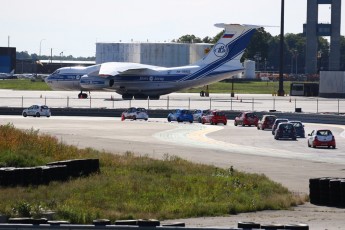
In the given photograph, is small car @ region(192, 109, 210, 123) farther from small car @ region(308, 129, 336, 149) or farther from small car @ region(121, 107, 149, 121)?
small car @ region(308, 129, 336, 149)

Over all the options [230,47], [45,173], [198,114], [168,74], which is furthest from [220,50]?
[45,173]

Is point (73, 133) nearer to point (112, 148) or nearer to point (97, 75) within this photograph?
point (112, 148)

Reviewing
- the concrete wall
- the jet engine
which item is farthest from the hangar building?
the jet engine

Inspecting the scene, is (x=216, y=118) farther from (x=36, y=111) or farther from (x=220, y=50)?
(x=220, y=50)

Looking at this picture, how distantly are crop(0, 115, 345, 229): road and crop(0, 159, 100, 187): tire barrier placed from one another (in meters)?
7.57

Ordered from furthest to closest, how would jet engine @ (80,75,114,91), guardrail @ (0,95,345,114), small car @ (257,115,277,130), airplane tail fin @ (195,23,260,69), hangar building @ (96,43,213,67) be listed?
hangar building @ (96,43,213,67) → airplane tail fin @ (195,23,260,69) → jet engine @ (80,75,114,91) → guardrail @ (0,95,345,114) → small car @ (257,115,277,130)

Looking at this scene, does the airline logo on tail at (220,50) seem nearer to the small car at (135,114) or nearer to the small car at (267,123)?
the small car at (135,114)

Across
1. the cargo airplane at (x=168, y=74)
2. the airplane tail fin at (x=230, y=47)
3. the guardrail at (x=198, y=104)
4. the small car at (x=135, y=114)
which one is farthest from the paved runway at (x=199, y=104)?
the small car at (x=135, y=114)

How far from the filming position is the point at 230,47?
12731cm

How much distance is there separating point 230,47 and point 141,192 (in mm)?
91689

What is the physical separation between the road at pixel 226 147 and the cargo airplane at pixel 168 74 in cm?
3010

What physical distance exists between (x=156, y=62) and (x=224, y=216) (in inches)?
5394

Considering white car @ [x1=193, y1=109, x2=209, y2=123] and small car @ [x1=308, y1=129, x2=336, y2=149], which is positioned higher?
white car @ [x1=193, y1=109, x2=209, y2=123]

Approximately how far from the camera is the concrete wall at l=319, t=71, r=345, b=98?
13162 centimetres
